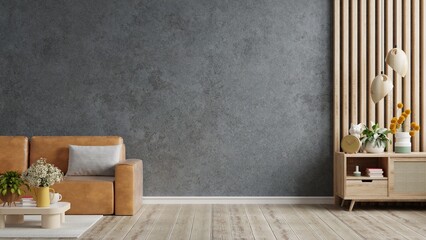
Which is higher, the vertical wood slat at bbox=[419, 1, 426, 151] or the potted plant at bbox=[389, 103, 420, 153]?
the vertical wood slat at bbox=[419, 1, 426, 151]

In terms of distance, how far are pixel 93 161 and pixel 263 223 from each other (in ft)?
6.96

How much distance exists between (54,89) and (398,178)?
Result: 4.15 m

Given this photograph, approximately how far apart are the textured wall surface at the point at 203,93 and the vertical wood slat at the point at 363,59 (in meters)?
0.36

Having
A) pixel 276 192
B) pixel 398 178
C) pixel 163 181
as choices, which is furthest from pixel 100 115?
pixel 398 178

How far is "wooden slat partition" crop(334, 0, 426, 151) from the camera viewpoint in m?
7.38

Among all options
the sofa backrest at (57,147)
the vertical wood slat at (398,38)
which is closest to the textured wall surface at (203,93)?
the sofa backrest at (57,147)

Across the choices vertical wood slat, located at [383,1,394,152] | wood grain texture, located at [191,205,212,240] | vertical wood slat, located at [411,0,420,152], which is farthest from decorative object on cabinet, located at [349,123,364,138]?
wood grain texture, located at [191,205,212,240]

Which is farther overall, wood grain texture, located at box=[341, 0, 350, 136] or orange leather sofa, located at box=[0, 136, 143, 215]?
wood grain texture, located at box=[341, 0, 350, 136]

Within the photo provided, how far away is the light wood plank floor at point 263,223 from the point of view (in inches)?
210

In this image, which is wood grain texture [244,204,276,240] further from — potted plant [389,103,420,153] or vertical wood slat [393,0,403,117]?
vertical wood slat [393,0,403,117]

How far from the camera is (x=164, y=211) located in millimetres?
6812

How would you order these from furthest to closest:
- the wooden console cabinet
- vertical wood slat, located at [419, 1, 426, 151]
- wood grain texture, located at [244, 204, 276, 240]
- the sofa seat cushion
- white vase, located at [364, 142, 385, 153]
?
vertical wood slat, located at [419, 1, 426, 151] < white vase, located at [364, 142, 385, 153] < the wooden console cabinet < the sofa seat cushion < wood grain texture, located at [244, 204, 276, 240]

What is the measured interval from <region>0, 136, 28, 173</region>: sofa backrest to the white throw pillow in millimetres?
566

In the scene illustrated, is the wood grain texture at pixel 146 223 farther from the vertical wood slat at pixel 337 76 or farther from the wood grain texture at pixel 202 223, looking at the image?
the vertical wood slat at pixel 337 76
